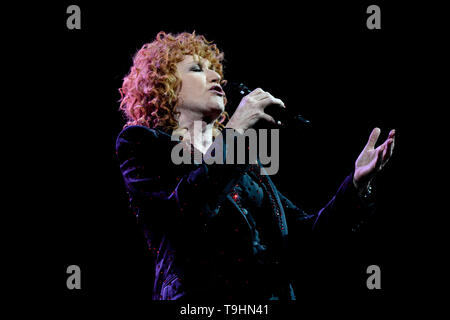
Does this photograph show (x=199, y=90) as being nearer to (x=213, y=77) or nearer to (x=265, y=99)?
(x=213, y=77)

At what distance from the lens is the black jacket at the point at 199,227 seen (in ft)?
4.24

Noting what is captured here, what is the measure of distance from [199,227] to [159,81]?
26.8 inches

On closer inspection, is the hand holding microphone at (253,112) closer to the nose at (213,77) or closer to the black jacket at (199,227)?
the black jacket at (199,227)

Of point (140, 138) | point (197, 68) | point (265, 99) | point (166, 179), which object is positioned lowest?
point (166, 179)

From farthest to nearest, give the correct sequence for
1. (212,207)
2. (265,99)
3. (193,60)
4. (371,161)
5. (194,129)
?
1. (193,60)
2. (194,129)
3. (371,161)
4. (265,99)
5. (212,207)

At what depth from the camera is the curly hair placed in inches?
69.1

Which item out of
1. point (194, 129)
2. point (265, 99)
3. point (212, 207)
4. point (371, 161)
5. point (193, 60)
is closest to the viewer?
point (212, 207)

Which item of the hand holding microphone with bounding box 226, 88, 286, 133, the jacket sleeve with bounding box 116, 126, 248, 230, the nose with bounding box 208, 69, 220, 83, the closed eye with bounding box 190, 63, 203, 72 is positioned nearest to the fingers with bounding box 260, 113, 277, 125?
the hand holding microphone with bounding box 226, 88, 286, 133

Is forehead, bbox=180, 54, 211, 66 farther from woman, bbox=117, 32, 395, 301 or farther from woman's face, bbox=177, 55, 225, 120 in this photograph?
woman, bbox=117, 32, 395, 301

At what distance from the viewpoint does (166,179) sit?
1413 mm

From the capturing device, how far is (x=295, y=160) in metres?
2.37

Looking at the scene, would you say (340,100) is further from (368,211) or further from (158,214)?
(158,214)

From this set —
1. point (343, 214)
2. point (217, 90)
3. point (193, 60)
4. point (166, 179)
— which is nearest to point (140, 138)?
point (166, 179)

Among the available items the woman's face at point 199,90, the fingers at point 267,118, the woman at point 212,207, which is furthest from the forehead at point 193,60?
the fingers at point 267,118
